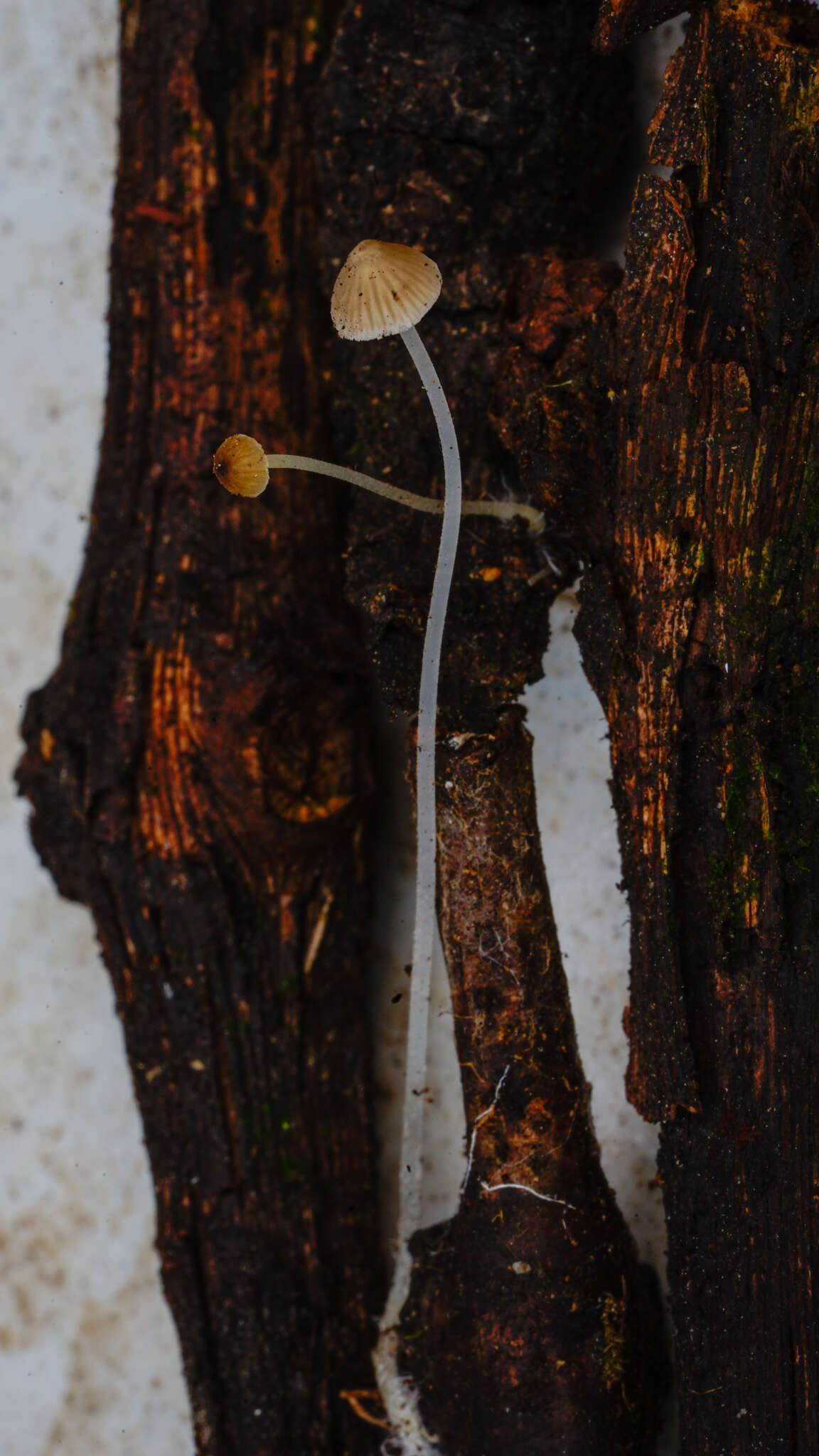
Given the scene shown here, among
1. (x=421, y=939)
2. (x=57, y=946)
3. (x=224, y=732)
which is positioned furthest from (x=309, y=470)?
(x=57, y=946)

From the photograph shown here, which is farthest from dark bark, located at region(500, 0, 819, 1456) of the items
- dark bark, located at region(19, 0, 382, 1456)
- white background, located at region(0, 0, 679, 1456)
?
white background, located at region(0, 0, 679, 1456)

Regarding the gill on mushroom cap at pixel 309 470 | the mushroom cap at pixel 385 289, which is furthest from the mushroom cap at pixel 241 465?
Answer: the mushroom cap at pixel 385 289

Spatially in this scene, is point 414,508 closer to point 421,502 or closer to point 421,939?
point 421,502

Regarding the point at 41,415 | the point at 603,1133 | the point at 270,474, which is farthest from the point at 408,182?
the point at 603,1133

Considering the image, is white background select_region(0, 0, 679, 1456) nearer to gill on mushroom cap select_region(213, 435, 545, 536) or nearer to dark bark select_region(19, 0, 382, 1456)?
dark bark select_region(19, 0, 382, 1456)

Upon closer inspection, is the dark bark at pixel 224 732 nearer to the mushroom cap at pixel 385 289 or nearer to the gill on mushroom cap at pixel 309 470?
the gill on mushroom cap at pixel 309 470

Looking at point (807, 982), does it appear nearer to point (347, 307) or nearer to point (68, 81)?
point (347, 307)
